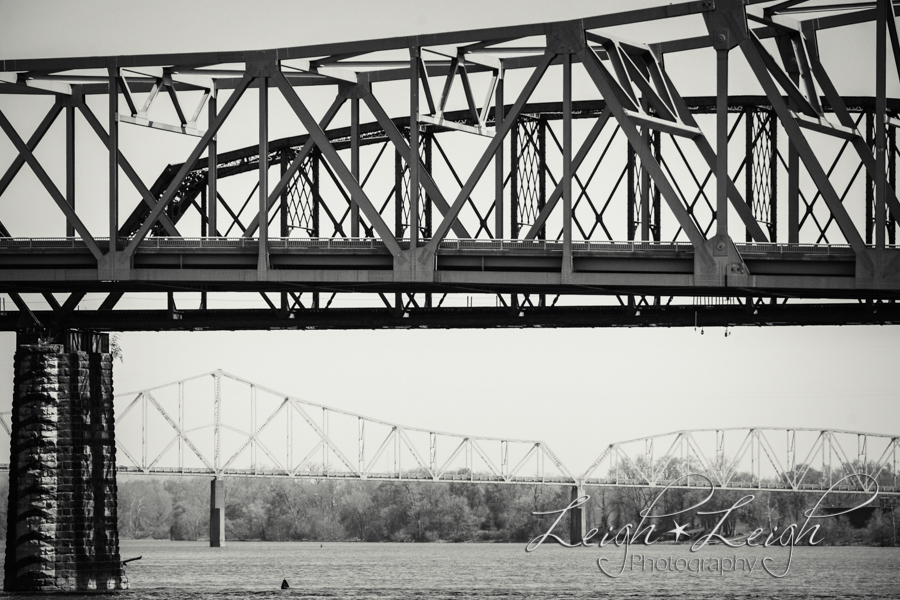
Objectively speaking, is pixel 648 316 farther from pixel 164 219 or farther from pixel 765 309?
pixel 164 219

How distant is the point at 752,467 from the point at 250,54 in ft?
464

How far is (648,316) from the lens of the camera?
72812 mm

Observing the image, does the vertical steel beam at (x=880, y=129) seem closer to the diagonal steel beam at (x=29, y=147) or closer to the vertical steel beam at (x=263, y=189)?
the vertical steel beam at (x=263, y=189)

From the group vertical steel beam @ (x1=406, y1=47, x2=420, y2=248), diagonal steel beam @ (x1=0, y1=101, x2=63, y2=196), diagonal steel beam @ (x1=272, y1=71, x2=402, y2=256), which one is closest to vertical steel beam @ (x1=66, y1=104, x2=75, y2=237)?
diagonal steel beam @ (x1=0, y1=101, x2=63, y2=196)

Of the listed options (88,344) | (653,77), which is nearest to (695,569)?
(88,344)

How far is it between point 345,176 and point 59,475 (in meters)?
22.6

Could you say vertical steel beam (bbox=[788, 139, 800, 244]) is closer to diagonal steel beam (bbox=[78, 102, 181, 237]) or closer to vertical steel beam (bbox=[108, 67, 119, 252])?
diagonal steel beam (bbox=[78, 102, 181, 237])

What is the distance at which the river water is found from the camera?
81.4 meters

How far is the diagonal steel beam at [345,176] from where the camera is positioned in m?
56.9

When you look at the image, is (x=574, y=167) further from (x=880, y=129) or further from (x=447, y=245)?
(x=880, y=129)

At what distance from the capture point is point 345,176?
2281 inches

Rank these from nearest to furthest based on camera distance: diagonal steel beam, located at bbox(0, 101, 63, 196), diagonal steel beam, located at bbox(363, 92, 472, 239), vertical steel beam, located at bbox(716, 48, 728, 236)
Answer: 1. vertical steel beam, located at bbox(716, 48, 728, 236)
2. diagonal steel beam, located at bbox(363, 92, 472, 239)
3. diagonal steel beam, located at bbox(0, 101, 63, 196)

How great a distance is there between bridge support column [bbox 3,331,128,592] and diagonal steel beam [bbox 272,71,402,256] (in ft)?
67.4

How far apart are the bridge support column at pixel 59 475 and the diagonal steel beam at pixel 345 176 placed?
67.4ft
